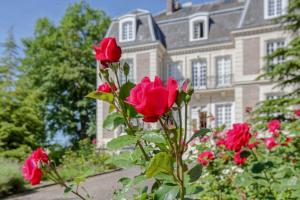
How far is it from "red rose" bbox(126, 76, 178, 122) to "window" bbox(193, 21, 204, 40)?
19661mm

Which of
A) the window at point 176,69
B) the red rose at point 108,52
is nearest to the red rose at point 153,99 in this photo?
the red rose at point 108,52

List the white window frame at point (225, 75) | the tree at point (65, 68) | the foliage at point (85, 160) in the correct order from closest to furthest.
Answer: the foliage at point (85, 160) → the white window frame at point (225, 75) → the tree at point (65, 68)

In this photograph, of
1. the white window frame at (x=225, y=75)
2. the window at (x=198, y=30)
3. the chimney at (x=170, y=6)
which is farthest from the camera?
the chimney at (x=170, y=6)

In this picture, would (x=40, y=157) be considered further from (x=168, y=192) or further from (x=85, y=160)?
(x=85, y=160)

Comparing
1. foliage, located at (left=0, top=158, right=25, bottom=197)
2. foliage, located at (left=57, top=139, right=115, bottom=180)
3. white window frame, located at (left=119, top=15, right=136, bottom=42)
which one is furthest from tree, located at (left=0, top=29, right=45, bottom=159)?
white window frame, located at (left=119, top=15, right=136, bottom=42)

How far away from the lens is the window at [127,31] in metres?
20.2

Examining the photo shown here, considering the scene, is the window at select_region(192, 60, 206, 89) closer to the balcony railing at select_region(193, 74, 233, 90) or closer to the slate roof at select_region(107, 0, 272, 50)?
the balcony railing at select_region(193, 74, 233, 90)

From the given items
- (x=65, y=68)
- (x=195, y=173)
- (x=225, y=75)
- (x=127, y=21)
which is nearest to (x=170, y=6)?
(x=127, y=21)

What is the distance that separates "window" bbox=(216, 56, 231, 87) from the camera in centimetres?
1880

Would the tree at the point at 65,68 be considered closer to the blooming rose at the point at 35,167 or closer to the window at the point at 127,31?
the window at the point at 127,31

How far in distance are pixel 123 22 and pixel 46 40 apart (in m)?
7.45

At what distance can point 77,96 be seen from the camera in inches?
952

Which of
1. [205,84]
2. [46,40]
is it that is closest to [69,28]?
[46,40]

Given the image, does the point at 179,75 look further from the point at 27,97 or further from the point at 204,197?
the point at 204,197
